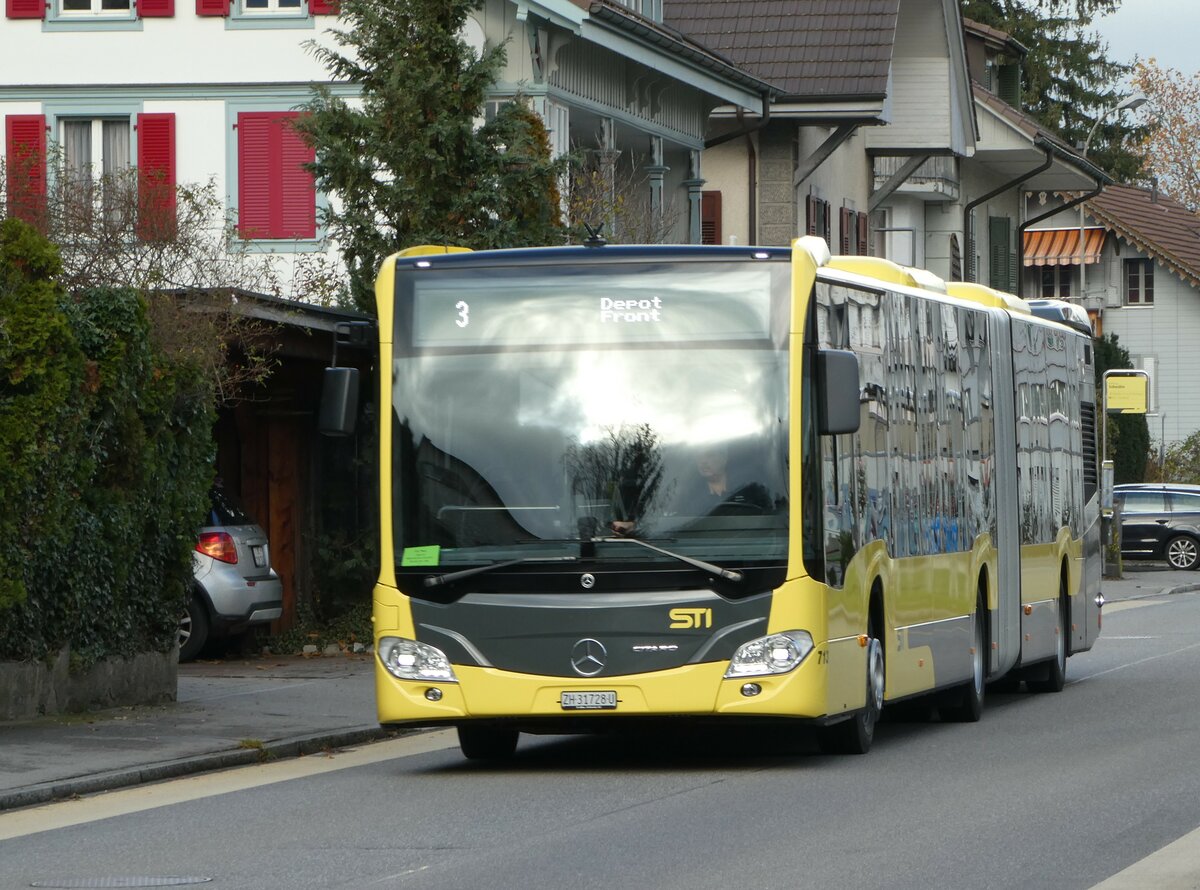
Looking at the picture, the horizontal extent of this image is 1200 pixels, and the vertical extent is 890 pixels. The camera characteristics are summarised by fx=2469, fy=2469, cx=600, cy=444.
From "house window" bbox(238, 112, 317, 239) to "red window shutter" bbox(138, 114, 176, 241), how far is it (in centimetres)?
98

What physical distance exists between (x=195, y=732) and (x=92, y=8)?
1980 cm

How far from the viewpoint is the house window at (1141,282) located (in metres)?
77.7

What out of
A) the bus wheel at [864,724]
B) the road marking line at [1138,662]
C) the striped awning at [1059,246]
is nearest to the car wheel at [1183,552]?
the road marking line at [1138,662]

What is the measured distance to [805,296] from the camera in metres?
13.5

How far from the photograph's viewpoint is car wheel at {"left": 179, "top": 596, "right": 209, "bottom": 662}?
72.1 ft

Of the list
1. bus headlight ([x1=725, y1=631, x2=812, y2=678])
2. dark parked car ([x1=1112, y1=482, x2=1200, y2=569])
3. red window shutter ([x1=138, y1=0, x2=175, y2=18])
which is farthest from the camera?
dark parked car ([x1=1112, y1=482, x2=1200, y2=569])

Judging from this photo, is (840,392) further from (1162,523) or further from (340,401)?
(1162,523)

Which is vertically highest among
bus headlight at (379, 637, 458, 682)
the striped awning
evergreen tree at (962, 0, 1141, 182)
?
evergreen tree at (962, 0, 1141, 182)

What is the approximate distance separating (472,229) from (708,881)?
14903mm

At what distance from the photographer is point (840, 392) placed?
1332 centimetres

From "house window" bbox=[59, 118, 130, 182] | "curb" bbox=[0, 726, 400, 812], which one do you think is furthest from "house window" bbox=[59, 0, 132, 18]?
"curb" bbox=[0, 726, 400, 812]

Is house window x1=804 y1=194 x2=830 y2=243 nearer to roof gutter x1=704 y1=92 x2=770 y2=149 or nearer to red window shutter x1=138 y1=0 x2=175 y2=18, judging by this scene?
roof gutter x1=704 y1=92 x2=770 y2=149

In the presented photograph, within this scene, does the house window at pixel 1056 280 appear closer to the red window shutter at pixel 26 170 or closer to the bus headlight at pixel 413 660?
the red window shutter at pixel 26 170

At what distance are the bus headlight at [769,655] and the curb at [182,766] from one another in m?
3.27
